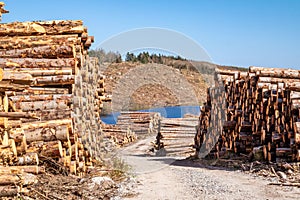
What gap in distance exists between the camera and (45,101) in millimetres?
9578

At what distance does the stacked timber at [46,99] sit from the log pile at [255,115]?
501cm

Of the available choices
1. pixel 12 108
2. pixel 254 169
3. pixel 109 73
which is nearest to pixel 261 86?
pixel 254 169

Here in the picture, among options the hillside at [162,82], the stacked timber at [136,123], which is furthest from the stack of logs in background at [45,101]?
the stacked timber at [136,123]

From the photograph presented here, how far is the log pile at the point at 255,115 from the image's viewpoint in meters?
11.8

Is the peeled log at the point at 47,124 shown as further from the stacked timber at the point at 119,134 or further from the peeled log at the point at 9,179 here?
the stacked timber at the point at 119,134

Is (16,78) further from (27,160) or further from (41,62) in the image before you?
(41,62)

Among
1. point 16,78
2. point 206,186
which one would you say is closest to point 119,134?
point 206,186

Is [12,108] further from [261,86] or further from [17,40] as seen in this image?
[261,86]

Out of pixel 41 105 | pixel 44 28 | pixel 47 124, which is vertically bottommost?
pixel 47 124

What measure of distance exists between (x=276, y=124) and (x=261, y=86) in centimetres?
148

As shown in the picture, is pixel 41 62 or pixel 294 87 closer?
pixel 41 62

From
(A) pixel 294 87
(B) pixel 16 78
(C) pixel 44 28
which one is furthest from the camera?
(A) pixel 294 87

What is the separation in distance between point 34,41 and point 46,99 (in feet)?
6.34

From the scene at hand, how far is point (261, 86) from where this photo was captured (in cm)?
1333
